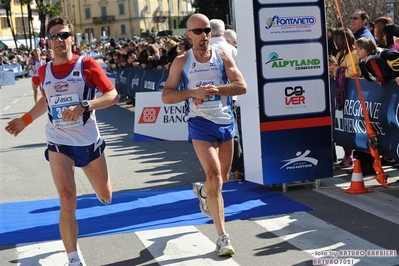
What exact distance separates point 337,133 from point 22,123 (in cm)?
532

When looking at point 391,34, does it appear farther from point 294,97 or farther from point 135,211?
point 135,211

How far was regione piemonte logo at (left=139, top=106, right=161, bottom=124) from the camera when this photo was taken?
1553 centimetres

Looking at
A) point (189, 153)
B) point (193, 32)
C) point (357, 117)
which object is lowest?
point (189, 153)

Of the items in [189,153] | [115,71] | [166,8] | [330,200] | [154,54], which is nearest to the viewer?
[330,200]

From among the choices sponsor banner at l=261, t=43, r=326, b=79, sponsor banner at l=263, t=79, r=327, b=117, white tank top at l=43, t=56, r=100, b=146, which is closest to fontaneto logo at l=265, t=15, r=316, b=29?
sponsor banner at l=261, t=43, r=326, b=79

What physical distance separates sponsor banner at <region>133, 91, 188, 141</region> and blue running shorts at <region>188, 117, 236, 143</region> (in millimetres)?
8064

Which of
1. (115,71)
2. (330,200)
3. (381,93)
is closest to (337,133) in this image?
(381,93)

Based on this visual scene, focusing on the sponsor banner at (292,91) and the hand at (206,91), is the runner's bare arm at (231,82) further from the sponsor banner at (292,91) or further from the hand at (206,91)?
the sponsor banner at (292,91)

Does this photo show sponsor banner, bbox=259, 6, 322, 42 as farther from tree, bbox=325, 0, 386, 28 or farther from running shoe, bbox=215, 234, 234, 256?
tree, bbox=325, 0, 386, 28

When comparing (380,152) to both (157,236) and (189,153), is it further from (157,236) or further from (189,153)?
(189,153)

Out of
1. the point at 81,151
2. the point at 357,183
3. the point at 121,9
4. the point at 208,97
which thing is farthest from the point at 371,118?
the point at 121,9

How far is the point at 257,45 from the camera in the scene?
9.02 meters

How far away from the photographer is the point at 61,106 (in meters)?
6.55

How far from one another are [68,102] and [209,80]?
131cm
